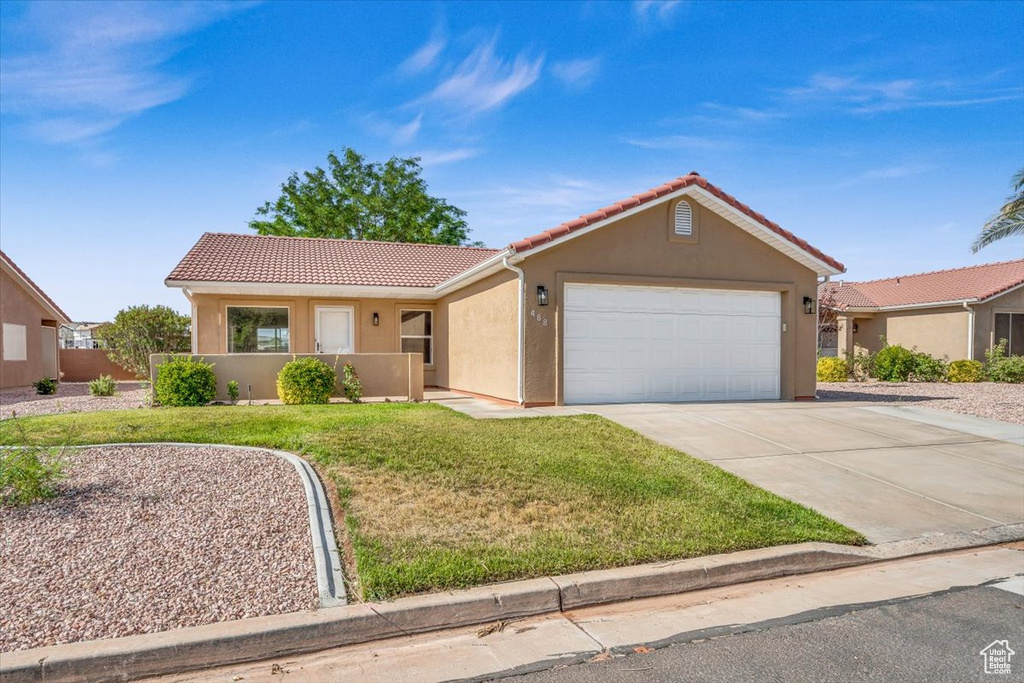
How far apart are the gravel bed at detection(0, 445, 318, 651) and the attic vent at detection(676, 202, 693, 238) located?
9.40 meters

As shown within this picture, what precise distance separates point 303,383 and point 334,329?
4.48 meters

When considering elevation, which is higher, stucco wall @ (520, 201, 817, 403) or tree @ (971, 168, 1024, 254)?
tree @ (971, 168, 1024, 254)

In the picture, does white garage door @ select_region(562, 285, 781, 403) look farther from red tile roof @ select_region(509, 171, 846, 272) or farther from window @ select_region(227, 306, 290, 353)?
window @ select_region(227, 306, 290, 353)

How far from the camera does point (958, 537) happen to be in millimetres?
5523

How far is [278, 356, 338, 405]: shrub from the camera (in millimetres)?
12383

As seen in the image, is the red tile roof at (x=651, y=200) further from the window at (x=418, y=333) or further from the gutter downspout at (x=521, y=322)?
the window at (x=418, y=333)

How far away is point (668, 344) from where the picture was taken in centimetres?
1252

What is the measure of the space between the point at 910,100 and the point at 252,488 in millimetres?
16196

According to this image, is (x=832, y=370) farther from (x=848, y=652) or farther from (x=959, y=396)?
(x=848, y=652)

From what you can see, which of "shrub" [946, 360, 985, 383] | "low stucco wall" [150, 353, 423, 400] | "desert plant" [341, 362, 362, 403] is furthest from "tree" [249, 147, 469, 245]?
"shrub" [946, 360, 985, 383]

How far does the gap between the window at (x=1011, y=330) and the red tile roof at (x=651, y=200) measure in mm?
13916

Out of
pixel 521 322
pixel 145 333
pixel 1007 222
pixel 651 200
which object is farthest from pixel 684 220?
pixel 145 333

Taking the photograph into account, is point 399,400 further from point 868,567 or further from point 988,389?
point 988,389

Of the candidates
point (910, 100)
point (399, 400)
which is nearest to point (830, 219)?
point (910, 100)
